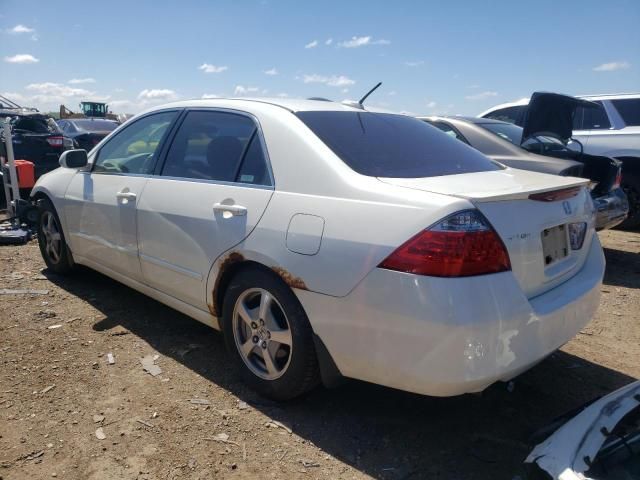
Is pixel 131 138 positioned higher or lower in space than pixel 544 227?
higher

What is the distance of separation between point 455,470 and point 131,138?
3.20 m

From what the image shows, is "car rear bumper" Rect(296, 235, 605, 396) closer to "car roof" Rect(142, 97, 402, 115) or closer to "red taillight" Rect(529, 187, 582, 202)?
"red taillight" Rect(529, 187, 582, 202)

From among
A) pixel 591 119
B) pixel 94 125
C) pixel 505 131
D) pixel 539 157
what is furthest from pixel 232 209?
pixel 94 125

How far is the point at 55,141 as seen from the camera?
10.0 metres

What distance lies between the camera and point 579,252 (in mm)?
2785

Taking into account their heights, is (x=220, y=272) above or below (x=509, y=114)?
below

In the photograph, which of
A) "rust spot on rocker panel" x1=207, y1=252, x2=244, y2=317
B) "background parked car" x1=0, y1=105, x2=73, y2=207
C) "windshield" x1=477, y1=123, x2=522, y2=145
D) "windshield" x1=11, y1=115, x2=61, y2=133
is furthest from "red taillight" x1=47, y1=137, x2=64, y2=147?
"rust spot on rocker panel" x1=207, y1=252, x2=244, y2=317

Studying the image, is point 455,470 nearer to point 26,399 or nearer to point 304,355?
point 304,355

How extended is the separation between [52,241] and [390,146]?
3.47 m

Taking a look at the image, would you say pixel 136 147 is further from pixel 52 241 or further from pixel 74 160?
pixel 52 241

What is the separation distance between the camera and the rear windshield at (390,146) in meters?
2.65

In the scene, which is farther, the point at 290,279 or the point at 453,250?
the point at 290,279

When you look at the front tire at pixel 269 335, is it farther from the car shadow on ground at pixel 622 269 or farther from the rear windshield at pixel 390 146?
the car shadow on ground at pixel 622 269

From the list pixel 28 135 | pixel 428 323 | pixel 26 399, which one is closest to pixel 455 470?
pixel 428 323
